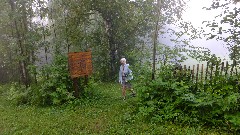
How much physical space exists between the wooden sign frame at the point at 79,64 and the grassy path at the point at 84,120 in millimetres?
1500

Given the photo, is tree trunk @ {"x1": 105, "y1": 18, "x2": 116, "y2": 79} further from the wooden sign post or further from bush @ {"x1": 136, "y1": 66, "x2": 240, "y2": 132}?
bush @ {"x1": 136, "y1": 66, "x2": 240, "y2": 132}

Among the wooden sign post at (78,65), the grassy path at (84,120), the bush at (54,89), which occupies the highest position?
the wooden sign post at (78,65)

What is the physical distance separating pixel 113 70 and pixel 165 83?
1331 centimetres

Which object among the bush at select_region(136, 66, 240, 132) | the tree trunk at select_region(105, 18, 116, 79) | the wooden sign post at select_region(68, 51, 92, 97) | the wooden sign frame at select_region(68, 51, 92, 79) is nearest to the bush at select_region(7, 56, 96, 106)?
the wooden sign post at select_region(68, 51, 92, 97)

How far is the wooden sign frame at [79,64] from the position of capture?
13.5 m

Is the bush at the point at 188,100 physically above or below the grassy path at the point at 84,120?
above

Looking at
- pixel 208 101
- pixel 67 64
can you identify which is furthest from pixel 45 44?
pixel 208 101

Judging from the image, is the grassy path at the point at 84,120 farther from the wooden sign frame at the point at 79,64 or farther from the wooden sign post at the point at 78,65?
the wooden sign frame at the point at 79,64

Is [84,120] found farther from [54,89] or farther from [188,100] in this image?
[188,100]

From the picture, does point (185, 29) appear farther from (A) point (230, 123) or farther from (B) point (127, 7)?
(A) point (230, 123)

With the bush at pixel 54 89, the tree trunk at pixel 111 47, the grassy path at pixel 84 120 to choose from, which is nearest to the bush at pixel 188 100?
the grassy path at pixel 84 120

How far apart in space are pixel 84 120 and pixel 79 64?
348 cm

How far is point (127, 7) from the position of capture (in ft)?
71.7

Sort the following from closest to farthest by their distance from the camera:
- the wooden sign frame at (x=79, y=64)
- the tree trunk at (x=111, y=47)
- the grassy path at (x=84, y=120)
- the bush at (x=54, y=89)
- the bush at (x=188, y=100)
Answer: the bush at (x=188, y=100) < the grassy path at (x=84, y=120) < the wooden sign frame at (x=79, y=64) < the bush at (x=54, y=89) < the tree trunk at (x=111, y=47)
